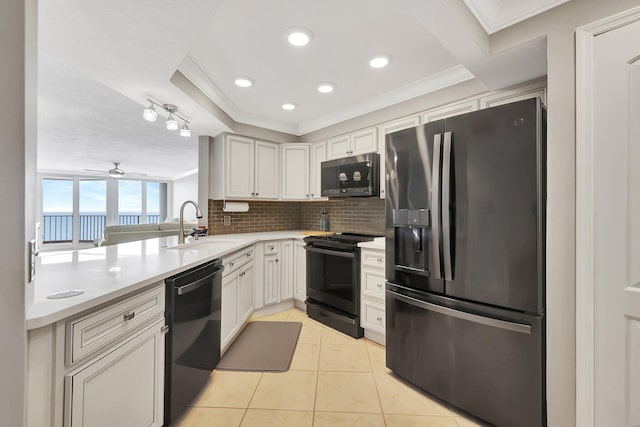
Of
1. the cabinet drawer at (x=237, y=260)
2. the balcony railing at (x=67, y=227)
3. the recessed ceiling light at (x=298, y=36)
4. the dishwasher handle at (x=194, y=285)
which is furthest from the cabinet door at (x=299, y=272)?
the balcony railing at (x=67, y=227)

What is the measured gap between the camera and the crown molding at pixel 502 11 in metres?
1.41

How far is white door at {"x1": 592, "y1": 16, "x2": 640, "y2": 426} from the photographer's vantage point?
3.78 ft

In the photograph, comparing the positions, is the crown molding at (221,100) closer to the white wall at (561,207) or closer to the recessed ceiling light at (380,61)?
the recessed ceiling light at (380,61)

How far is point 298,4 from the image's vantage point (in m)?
1.54

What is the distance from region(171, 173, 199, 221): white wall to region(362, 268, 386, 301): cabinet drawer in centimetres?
780

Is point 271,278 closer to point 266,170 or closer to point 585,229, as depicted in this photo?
point 266,170

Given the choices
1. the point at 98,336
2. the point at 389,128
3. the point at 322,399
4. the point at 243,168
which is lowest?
the point at 322,399

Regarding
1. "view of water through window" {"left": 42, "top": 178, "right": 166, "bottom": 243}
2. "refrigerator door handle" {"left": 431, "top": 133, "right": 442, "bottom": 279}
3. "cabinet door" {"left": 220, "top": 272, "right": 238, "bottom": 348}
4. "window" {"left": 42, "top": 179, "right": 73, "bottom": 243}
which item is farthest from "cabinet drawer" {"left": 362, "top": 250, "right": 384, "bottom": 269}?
"window" {"left": 42, "top": 179, "right": 73, "bottom": 243}

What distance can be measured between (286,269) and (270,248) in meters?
0.35

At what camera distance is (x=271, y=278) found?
10.5 ft

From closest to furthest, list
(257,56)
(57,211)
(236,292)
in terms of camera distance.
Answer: (257,56)
(236,292)
(57,211)

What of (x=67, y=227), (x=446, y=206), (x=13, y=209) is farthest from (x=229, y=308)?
(x=67, y=227)

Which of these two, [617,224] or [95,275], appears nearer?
[617,224]

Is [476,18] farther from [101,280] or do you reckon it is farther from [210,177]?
[210,177]
